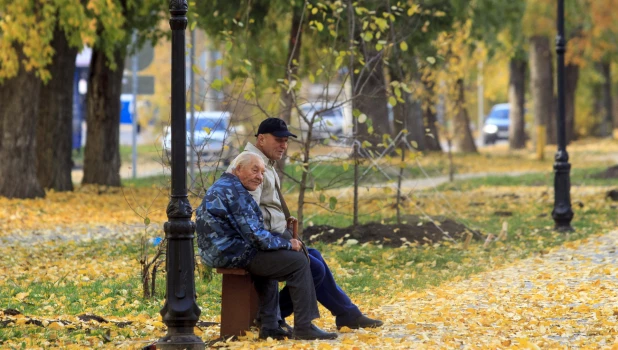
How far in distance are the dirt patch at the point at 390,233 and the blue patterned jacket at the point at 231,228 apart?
249 inches

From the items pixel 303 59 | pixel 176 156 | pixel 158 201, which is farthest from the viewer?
pixel 303 59

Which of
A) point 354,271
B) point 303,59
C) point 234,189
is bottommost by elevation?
point 354,271

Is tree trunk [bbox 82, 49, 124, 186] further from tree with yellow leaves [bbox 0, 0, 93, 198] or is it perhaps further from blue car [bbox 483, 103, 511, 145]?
blue car [bbox 483, 103, 511, 145]

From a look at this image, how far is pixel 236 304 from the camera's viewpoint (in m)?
8.07

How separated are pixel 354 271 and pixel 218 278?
63.3 inches

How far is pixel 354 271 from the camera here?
12156mm

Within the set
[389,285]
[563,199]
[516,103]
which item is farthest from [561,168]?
[516,103]

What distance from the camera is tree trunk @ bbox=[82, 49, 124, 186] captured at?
23250 mm

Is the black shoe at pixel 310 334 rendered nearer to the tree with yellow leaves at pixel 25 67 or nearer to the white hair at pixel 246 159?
the white hair at pixel 246 159

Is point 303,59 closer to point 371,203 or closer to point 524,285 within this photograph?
point 371,203

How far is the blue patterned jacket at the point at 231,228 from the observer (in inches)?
306

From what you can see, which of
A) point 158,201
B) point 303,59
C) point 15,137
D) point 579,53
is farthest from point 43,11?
point 579,53

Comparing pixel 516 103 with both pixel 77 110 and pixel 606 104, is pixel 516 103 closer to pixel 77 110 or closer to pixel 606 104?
pixel 606 104

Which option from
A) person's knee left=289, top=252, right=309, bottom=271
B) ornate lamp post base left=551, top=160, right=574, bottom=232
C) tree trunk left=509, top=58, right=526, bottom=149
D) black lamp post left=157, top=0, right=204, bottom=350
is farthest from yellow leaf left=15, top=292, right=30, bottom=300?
tree trunk left=509, top=58, right=526, bottom=149
